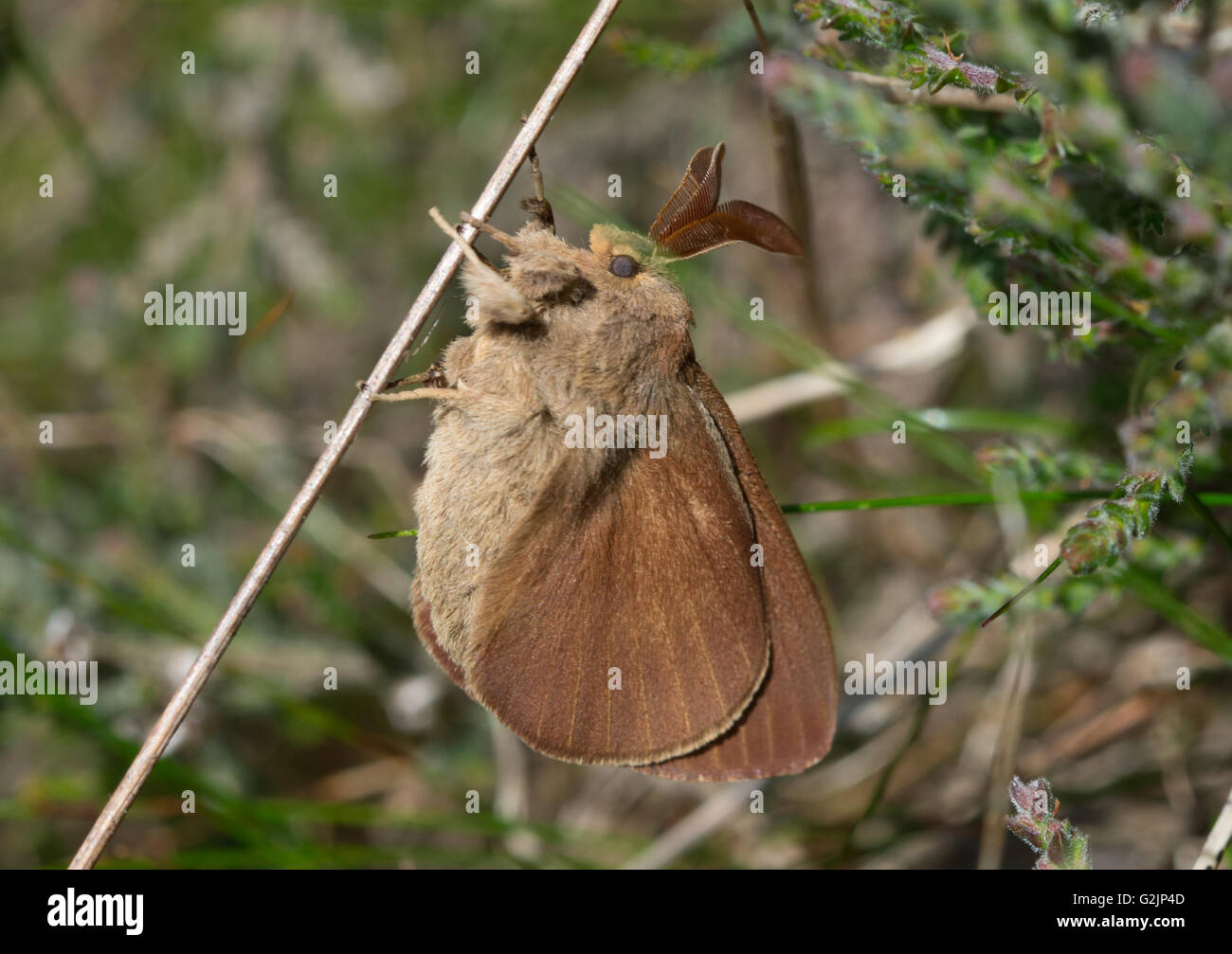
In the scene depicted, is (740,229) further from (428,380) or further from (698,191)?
(428,380)

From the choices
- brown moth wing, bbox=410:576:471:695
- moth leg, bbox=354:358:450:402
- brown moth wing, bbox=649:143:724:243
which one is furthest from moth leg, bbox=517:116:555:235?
brown moth wing, bbox=410:576:471:695

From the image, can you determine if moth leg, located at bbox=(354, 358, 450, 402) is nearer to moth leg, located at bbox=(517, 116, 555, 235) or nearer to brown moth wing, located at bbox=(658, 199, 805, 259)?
moth leg, located at bbox=(517, 116, 555, 235)

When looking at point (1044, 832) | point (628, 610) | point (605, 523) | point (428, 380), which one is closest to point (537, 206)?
point (428, 380)

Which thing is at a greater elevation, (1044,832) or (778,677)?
(778,677)

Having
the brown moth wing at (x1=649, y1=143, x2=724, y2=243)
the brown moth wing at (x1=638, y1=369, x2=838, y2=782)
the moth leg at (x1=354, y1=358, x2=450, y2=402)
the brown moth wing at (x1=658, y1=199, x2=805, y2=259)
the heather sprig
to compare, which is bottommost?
the heather sprig

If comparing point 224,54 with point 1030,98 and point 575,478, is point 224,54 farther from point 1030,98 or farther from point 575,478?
point 1030,98
